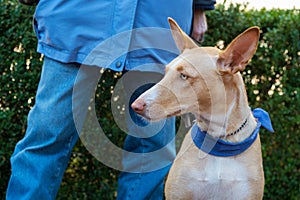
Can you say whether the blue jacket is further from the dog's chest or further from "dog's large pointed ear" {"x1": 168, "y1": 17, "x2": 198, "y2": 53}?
the dog's chest

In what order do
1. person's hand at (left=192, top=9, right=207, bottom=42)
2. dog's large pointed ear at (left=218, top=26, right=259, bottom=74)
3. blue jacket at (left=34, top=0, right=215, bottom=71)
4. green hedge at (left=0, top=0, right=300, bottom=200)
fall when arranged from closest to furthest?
dog's large pointed ear at (left=218, top=26, right=259, bottom=74) < blue jacket at (left=34, top=0, right=215, bottom=71) < person's hand at (left=192, top=9, right=207, bottom=42) < green hedge at (left=0, top=0, right=300, bottom=200)

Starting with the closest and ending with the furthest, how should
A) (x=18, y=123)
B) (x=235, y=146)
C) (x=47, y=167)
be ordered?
1. (x=235, y=146)
2. (x=47, y=167)
3. (x=18, y=123)

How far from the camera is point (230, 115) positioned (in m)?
3.32

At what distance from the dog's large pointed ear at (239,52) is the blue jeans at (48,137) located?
873 mm

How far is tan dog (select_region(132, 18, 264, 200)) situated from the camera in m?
3.13

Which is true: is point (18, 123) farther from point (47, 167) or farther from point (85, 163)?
point (47, 167)

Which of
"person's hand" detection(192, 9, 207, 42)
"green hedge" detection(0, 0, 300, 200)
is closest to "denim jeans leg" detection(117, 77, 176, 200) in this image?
"person's hand" detection(192, 9, 207, 42)

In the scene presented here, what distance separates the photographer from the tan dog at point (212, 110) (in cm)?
313

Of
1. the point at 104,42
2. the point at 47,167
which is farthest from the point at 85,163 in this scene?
the point at 104,42

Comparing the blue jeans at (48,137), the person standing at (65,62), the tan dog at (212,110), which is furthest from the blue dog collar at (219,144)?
the blue jeans at (48,137)

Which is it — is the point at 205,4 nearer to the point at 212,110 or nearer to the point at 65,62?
the point at 212,110

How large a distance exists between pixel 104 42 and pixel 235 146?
0.98 meters

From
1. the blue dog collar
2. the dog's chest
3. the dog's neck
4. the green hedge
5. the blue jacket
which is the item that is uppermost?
the blue jacket

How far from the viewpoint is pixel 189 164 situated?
11.1 feet
